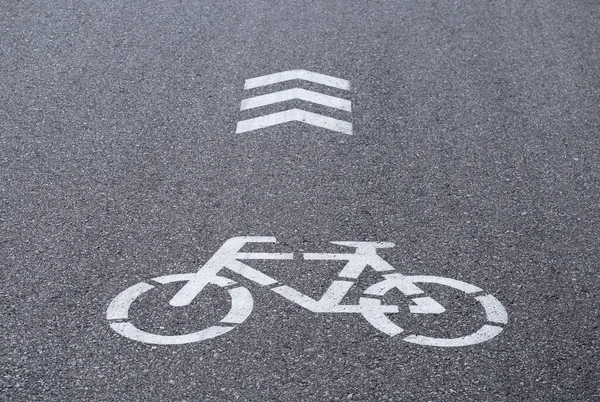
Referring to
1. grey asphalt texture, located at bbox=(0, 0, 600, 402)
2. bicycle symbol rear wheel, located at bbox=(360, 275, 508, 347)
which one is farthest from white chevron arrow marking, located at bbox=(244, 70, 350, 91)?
bicycle symbol rear wheel, located at bbox=(360, 275, 508, 347)

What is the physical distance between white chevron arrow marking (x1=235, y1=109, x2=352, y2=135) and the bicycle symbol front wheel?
2.31 m

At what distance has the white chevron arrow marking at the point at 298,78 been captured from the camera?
8.62 m

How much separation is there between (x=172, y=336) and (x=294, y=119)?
3241 mm

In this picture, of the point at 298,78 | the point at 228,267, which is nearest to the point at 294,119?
the point at 298,78

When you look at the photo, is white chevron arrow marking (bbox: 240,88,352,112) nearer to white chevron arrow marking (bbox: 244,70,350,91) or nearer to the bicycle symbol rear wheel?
white chevron arrow marking (bbox: 244,70,350,91)

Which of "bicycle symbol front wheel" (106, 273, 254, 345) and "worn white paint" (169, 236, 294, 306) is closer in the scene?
"bicycle symbol front wheel" (106, 273, 254, 345)

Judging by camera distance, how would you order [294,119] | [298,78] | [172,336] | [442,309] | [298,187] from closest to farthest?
[172,336] < [442,309] < [298,187] < [294,119] < [298,78]

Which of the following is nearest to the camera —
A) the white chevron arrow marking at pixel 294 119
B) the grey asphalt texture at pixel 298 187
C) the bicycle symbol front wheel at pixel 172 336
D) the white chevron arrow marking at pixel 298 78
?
the grey asphalt texture at pixel 298 187

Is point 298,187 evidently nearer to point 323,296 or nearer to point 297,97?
point 323,296

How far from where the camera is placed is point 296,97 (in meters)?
8.38

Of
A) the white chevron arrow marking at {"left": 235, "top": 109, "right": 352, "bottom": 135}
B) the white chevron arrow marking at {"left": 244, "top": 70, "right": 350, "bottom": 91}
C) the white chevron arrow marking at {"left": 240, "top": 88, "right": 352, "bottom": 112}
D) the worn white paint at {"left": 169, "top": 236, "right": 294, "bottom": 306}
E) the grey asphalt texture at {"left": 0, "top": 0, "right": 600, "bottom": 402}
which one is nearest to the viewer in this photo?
the grey asphalt texture at {"left": 0, "top": 0, "right": 600, "bottom": 402}

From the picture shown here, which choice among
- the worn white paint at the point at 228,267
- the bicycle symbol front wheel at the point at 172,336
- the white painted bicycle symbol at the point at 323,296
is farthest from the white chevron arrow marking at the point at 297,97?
the bicycle symbol front wheel at the point at 172,336

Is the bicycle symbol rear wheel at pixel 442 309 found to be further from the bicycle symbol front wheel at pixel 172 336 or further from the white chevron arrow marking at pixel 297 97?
the white chevron arrow marking at pixel 297 97

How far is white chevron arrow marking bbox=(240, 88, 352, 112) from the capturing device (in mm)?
8219
